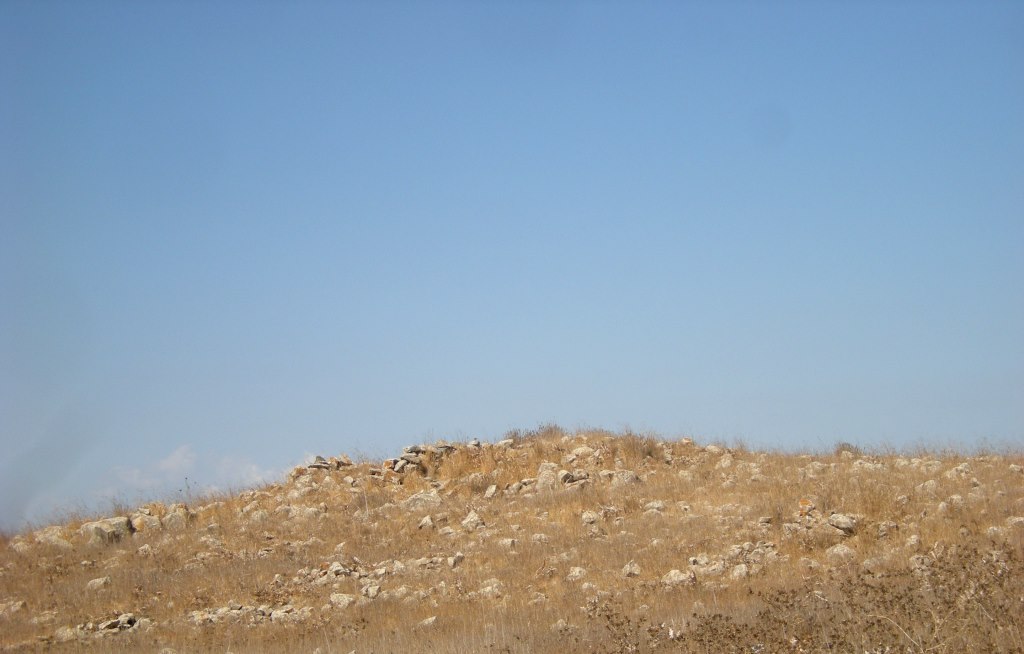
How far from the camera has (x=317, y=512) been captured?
52.9 feet

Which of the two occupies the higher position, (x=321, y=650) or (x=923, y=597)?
(x=923, y=597)

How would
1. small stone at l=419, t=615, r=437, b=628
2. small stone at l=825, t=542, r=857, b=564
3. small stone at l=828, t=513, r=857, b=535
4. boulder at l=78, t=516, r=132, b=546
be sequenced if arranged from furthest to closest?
boulder at l=78, t=516, r=132, b=546 → small stone at l=828, t=513, r=857, b=535 → small stone at l=825, t=542, r=857, b=564 → small stone at l=419, t=615, r=437, b=628

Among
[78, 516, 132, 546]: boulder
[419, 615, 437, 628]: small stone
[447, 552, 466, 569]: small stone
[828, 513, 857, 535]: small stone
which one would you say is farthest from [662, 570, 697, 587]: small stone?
[78, 516, 132, 546]: boulder

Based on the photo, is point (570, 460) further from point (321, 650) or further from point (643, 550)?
point (321, 650)

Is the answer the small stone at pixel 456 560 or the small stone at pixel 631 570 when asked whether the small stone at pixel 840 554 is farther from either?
the small stone at pixel 456 560

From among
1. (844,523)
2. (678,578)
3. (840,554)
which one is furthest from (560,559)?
(844,523)

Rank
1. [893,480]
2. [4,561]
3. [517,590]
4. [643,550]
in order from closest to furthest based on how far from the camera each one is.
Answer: [517,590] → [643,550] → [893,480] → [4,561]

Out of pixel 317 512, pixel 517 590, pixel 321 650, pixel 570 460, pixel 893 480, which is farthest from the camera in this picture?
pixel 570 460

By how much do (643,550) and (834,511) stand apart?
9.80 feet

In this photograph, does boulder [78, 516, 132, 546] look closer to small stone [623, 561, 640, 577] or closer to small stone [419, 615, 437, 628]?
small stone [419, 615, 437, 628]

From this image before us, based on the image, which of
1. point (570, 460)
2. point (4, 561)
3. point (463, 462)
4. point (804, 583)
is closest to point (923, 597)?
point (804, 583)

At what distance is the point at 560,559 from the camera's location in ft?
39.2

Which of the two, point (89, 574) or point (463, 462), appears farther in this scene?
point (463, 462)

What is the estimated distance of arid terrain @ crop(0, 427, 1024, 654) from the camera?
309 inches
